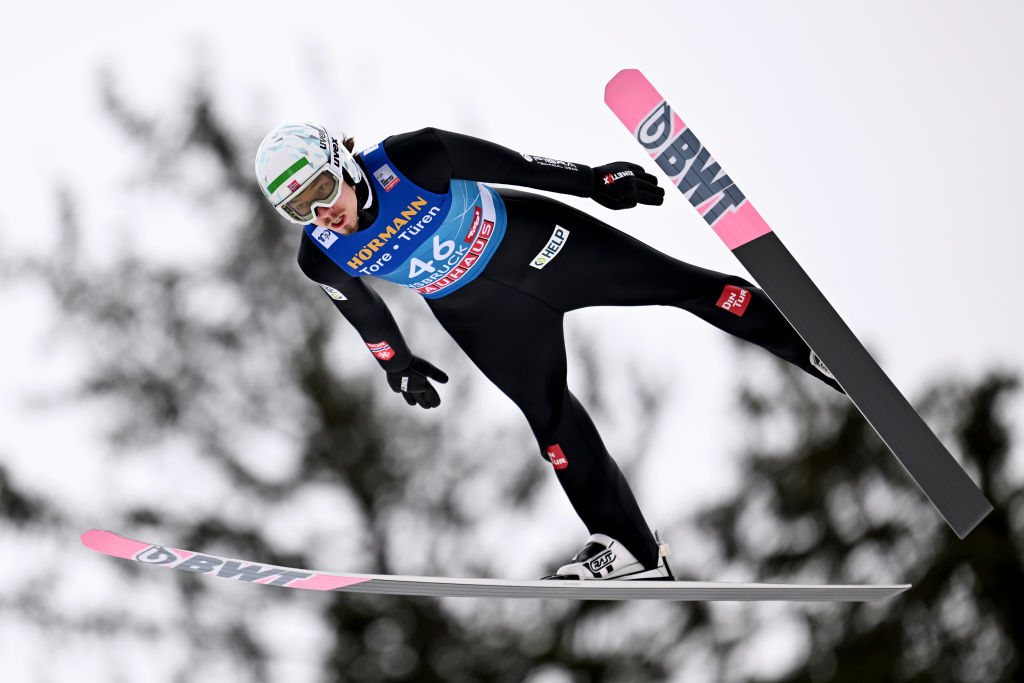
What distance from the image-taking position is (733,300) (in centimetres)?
338

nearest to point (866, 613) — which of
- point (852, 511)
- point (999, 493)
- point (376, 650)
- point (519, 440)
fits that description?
point (852, 511)

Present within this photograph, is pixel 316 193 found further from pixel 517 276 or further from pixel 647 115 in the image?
pixel 647 115

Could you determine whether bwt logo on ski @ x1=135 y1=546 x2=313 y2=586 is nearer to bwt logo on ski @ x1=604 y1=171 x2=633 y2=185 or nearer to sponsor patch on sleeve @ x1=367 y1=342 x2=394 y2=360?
sponsor patch on sleeve @ x1=367 y1=342 x2=394 y2=360

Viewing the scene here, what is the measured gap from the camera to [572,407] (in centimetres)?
341

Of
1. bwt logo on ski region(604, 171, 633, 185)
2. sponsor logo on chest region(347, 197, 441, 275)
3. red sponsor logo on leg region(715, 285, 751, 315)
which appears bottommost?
red sponsor logo on leg region(715, 285, 751, 315)

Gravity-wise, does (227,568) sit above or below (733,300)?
above

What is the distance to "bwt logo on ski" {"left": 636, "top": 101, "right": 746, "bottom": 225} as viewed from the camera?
2.89m

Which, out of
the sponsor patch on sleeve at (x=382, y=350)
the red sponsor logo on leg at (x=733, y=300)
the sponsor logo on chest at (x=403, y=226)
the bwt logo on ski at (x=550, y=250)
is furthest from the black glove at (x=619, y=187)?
the sponsor patch on sleeve at (x=382, y=350)

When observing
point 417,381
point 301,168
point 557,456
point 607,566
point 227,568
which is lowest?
point 607,566

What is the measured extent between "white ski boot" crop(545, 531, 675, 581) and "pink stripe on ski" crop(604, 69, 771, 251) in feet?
3.80

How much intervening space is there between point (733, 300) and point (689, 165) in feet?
2.12

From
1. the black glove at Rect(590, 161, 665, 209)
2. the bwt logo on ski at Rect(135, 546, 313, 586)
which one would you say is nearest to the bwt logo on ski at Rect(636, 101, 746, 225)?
the black glove at Rect(590, 161, 665, 209)

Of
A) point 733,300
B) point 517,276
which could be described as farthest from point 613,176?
point 733,300

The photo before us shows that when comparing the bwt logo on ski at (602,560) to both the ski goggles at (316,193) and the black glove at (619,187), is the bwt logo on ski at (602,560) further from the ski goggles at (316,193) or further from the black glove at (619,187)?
the ski goggles at (316,193)
